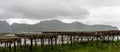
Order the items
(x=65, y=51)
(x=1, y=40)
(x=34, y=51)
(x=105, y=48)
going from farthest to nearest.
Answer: (x=105, y=48) → (x=65, y=51) → (x=34, y=51) → (x=1, y=40)

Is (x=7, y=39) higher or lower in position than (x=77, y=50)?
higher

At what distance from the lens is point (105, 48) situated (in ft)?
152

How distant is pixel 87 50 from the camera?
43.7 m

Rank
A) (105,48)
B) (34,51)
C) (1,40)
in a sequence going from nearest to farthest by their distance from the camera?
(1,40) < (34,51) < (105,48)

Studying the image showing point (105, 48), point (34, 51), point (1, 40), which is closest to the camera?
point (1, 40)

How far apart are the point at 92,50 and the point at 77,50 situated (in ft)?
9.56

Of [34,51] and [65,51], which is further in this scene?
[65,51]

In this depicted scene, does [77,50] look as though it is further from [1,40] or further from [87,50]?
[1,40]

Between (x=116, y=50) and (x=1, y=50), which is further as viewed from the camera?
(x=116, y=50)

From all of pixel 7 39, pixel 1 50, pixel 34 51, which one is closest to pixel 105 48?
pixel 34 51

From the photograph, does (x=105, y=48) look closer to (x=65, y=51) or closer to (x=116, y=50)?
(x=116, y=50)

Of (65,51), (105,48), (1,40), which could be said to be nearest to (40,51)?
(65,51)

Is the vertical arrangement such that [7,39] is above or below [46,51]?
above

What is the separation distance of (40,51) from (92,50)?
856 cm
